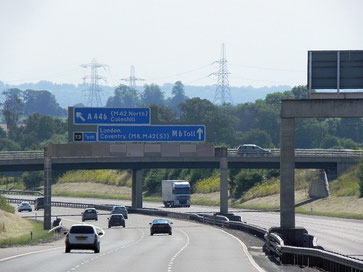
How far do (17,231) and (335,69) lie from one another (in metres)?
44.0

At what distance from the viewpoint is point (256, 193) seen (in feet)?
504

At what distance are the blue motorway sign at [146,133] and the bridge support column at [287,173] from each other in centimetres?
3498

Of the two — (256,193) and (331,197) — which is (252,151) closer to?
(331,197)

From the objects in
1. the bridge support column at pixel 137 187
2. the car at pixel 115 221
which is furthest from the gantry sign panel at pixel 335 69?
the bridge support column at pixel 137 187

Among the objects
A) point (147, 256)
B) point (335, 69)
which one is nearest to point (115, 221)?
point (147, 256)

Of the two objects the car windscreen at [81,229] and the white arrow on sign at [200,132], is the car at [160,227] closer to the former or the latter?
the white arrow on sign at [200,132]

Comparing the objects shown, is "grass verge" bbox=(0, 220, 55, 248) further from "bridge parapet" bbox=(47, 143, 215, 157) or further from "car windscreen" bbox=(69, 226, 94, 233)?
"car windscreen" bbox=(69, 226, 94, 233)

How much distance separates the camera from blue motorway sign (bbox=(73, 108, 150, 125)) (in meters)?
91.6

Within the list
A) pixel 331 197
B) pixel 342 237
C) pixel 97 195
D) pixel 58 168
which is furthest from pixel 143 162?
pixel 97 195

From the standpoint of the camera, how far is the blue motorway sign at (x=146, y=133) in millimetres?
92875

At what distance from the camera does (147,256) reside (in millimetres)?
54250

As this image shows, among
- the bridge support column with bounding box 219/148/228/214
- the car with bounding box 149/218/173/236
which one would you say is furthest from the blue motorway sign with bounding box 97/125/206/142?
the bridge support column with bounding box 219/148/228/214

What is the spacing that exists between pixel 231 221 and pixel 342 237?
17245mm

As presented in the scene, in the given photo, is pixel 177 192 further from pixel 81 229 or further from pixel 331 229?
pixel 81 229
